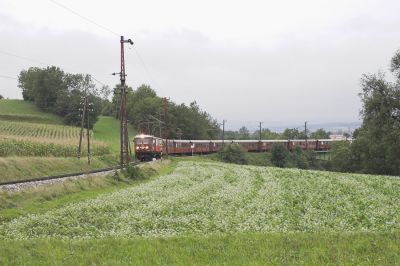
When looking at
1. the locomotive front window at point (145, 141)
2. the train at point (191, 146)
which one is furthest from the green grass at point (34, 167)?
the train at point (191, 146)

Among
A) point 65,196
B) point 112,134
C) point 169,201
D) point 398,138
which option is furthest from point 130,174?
point 112,134

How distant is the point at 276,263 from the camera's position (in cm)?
1177

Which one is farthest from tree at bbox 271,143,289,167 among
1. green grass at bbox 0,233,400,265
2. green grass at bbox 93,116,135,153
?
green grass at bbox 0,233,400,265

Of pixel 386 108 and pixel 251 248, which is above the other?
pixel 386 108

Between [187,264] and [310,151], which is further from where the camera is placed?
[310,151]

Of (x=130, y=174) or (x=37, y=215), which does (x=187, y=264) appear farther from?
(x=130, y=174)

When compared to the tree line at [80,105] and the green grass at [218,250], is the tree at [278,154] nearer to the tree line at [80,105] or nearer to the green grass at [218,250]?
the tree line at [80,105]

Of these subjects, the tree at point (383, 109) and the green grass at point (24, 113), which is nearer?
the tree at point (383, 109)

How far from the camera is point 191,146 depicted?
11000cm

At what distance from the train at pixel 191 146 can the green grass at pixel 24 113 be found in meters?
54.3

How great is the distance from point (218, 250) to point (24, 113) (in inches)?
5982

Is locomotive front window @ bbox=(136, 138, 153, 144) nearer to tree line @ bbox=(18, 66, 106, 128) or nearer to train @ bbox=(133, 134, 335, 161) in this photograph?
train @ bbox=(133, 134, 335, 161)

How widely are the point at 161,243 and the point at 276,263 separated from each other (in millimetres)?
3794

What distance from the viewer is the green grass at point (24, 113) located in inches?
5566
